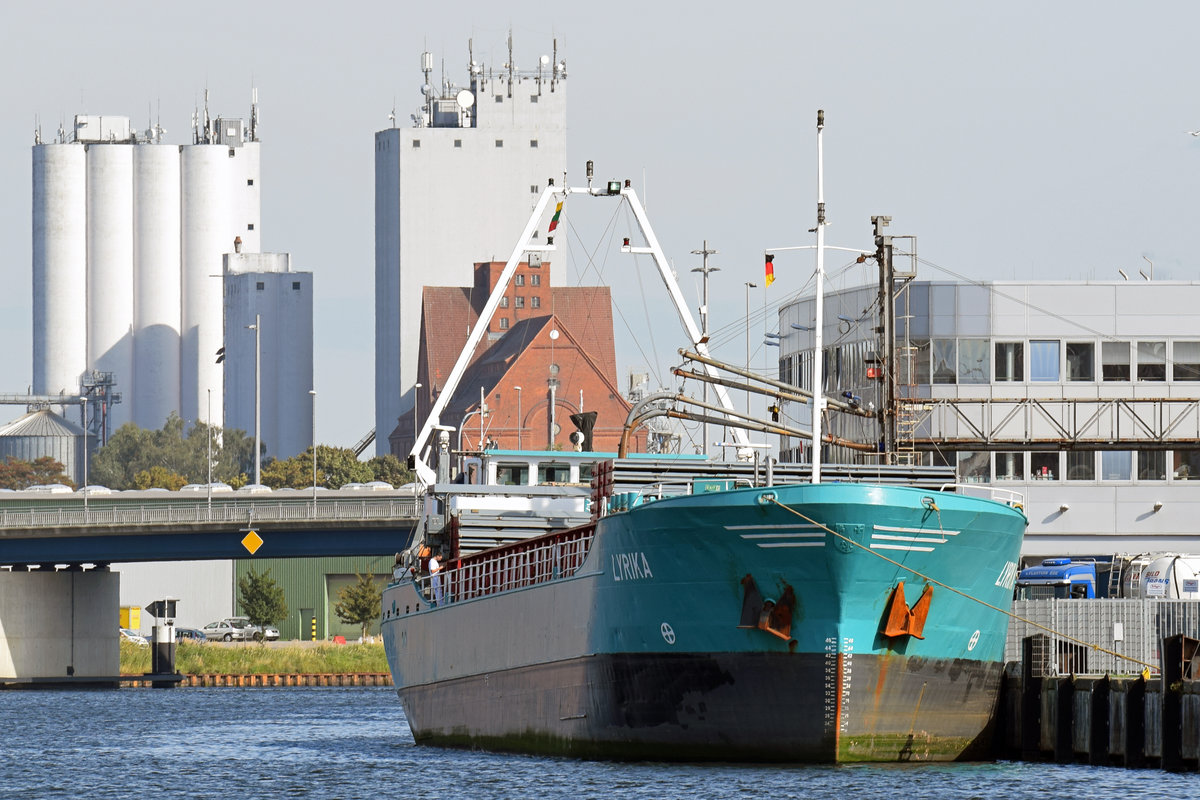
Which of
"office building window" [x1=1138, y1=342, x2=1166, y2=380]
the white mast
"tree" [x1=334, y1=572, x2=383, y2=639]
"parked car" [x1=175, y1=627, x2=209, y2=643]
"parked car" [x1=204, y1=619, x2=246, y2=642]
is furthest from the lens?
"tree" [x1=334, y1=572, x2=383, y2=639]

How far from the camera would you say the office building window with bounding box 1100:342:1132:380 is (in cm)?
7169

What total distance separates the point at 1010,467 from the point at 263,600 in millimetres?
68589

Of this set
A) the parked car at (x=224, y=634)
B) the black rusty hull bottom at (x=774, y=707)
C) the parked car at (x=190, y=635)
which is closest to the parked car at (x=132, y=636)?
the parked car at (x=190, y=635)

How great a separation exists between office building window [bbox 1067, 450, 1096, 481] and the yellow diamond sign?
42228 millimetres

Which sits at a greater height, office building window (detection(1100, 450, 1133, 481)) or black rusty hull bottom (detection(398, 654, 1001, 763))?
office building window (detection(1100, 450, 1133, 481))

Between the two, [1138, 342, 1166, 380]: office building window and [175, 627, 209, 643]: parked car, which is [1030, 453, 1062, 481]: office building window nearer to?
[1138, 342, 1166, 380]: office building window

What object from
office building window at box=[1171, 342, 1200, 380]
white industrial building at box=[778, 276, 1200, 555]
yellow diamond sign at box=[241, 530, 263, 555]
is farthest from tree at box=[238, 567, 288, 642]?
office building window at box=[1171, 342, 1200, 380]

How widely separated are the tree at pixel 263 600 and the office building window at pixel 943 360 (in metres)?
67.5

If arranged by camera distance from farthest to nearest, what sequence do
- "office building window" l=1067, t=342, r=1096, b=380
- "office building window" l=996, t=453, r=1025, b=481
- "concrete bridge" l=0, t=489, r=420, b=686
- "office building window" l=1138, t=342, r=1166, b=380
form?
"concrete bridge" l=0, t=489, r=420, b=686, "office building window" l=996, t=453, r=1025, b=481, "office building window" l=1067, t=342, r=1096, b=380, "office building window" l=1138, t=342, r=1166, b=380

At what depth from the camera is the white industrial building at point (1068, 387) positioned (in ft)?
234

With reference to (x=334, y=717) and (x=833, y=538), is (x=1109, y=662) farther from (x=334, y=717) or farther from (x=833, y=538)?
(x=334, y=717)

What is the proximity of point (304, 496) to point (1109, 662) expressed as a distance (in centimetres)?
8123

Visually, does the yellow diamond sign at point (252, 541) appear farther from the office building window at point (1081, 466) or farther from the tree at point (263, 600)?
the office building window at point (1081, 466)

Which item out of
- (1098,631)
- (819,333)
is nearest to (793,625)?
(819,333)
